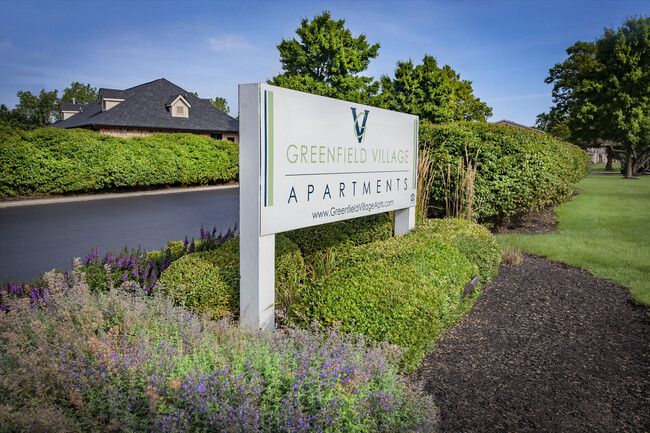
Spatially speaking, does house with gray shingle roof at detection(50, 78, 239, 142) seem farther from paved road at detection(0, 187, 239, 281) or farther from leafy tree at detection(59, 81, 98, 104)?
leafy tree at detection(59, 81, 98, 104)

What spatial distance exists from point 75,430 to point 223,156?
72.5ft

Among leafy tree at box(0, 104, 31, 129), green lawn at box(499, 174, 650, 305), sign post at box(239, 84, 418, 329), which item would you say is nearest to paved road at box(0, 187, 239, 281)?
sign post at box(239, 84, 418, 329)

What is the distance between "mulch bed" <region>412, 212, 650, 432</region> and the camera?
2.97 m

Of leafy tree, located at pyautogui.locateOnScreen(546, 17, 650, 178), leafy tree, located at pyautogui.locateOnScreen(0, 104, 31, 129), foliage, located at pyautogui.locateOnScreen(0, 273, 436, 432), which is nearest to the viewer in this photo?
foliage, located at pyautogui.locateOnScreen(0, 273, 436, 432)

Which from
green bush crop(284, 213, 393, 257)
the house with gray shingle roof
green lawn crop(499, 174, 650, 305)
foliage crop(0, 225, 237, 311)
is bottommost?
green lawn crop(499, 174, 650, 305)

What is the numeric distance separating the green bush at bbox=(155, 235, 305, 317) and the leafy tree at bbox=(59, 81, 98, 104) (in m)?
73.4

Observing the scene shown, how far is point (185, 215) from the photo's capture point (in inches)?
494

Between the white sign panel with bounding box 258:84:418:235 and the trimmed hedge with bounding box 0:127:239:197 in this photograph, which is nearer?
the white sign panel with bounding box 258:84:418:235

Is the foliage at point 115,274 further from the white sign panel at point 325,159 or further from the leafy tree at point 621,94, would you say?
the leafy tree at point 621,94

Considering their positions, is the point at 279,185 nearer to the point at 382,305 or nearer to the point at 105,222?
the point at 382,305

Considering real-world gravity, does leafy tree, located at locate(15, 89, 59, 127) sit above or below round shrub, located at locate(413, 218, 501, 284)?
above

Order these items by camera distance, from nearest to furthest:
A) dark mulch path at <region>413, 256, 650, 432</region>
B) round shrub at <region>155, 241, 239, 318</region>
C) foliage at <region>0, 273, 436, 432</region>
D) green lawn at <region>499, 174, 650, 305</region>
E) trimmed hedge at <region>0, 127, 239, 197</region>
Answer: foliage at <region>0, 273, 436, 432</region> → dark mulch path at <region>413, 256, 650, 432</region> → round shrub at <region>155, 241, 239, 318</region> → green lawn at <region>499, 174, 650, 305</region> → trimmed hedge at <region>0, 127, 239, 197</region>

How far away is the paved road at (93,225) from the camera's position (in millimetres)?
7559

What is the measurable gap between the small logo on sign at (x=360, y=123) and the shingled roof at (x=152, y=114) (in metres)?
28.3
